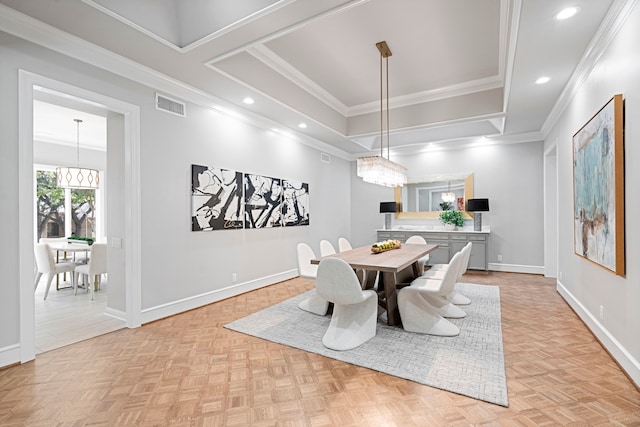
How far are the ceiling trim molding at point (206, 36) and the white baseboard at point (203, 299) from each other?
2827 millimetres

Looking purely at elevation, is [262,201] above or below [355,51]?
below

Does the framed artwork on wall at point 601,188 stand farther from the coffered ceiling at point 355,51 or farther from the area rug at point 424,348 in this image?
the area rug at point 424,348

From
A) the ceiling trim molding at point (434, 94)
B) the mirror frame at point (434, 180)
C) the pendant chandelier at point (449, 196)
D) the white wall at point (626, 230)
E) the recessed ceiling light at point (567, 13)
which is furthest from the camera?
the pendant chandelier at point (449, 196)

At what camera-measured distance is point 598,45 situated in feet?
8.98

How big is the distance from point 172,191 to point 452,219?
5381mm

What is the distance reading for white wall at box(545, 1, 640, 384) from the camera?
2195mm

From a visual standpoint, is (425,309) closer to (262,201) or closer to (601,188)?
(601,188)

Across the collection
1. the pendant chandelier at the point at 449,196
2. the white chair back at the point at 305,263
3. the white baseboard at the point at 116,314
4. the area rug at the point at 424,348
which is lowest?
the area rug at the point at 424,348

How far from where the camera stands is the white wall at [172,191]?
2.55m

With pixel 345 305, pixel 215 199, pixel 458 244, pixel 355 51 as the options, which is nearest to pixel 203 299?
pixel 215 199

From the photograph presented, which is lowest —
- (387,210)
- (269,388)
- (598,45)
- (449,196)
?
(269,388)

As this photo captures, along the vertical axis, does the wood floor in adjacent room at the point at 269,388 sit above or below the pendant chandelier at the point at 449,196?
below

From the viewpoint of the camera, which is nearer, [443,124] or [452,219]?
[443,124]

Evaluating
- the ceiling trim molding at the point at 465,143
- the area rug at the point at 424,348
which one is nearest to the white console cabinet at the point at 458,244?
the ceiling trim molding at the point at 465,143
